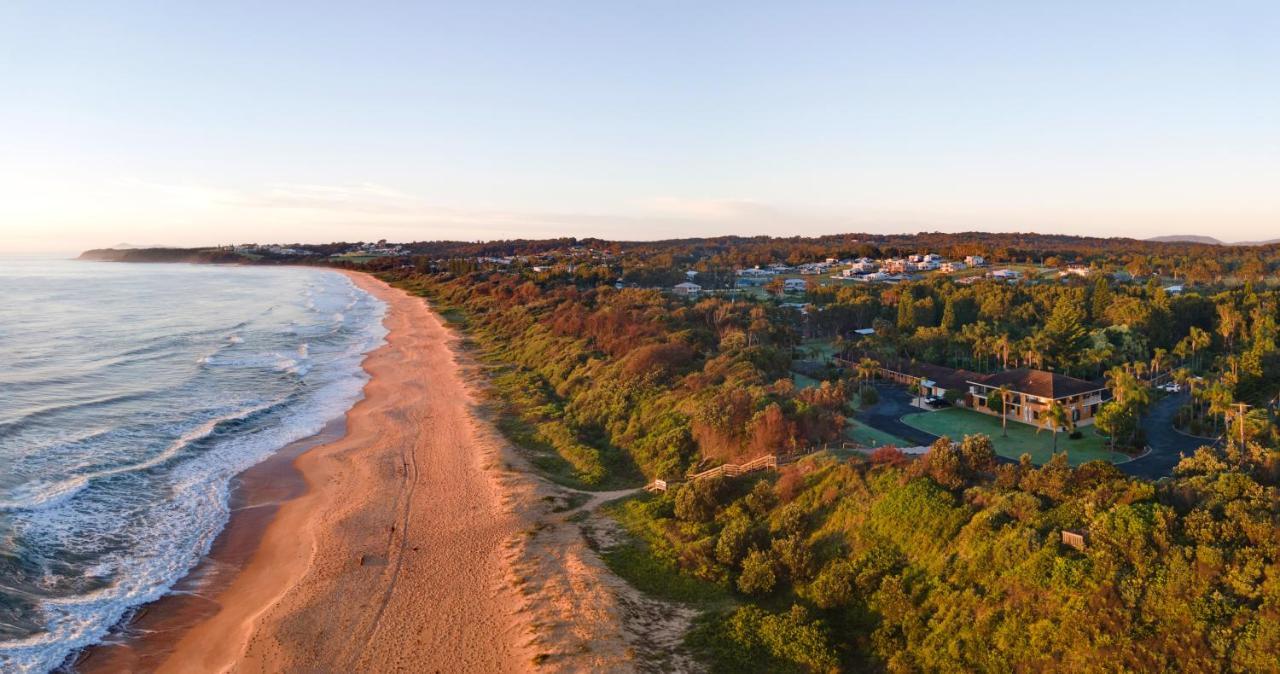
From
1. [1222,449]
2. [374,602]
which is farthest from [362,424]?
[1222,449]

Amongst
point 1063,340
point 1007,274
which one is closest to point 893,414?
point 1063,340

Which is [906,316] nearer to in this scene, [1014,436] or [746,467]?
[1014,436]

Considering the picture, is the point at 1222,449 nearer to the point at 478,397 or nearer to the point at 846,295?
the point at 478,397

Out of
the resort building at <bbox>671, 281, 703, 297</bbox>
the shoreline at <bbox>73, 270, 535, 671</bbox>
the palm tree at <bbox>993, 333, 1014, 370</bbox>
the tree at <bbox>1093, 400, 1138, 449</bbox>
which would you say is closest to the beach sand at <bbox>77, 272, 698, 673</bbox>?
the shoreline at <bbox>73, 270, 535, 671</bbox>

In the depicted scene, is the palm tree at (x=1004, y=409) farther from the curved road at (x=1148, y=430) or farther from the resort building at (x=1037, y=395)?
the curved road at (x=1148, y=430)

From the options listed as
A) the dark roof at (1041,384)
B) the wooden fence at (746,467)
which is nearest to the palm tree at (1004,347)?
the dark roof at (1041,384)
